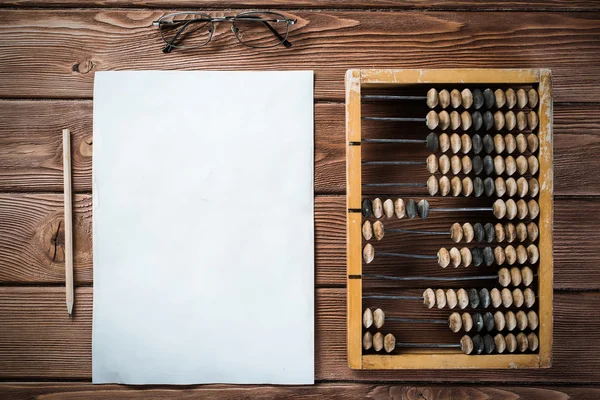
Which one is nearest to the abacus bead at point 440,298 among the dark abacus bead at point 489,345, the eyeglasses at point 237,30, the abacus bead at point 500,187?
the dark abacus bead at point 489,345

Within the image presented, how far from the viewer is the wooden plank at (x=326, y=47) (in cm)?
89

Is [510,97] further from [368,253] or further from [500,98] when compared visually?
[368,253]

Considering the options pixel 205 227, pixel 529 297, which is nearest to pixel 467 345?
pixel 529 297

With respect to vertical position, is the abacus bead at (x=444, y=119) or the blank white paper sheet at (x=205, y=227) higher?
the abacus bead at (x=444, y=119)

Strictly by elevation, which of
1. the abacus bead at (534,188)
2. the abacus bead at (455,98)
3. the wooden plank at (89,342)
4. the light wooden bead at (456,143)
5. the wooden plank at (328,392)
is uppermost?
the abacus bead at (455,98)

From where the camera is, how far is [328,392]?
2.93 feet

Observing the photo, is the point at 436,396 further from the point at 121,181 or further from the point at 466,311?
the point at 121,181

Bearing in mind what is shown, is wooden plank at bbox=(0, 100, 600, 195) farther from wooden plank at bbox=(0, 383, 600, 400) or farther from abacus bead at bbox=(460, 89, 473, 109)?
wooden plank at bbox=(0, 383, 600, 400)

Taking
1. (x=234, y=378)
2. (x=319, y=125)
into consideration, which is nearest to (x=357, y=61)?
(x=319, y=125)

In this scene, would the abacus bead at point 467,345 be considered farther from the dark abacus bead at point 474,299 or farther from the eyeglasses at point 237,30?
the eyeglasses at point 237,30

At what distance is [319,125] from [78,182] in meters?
0.50

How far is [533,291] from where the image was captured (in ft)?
2.72

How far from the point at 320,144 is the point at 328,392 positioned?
500 millimetres

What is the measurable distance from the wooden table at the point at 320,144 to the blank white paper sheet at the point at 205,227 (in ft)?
0.12
